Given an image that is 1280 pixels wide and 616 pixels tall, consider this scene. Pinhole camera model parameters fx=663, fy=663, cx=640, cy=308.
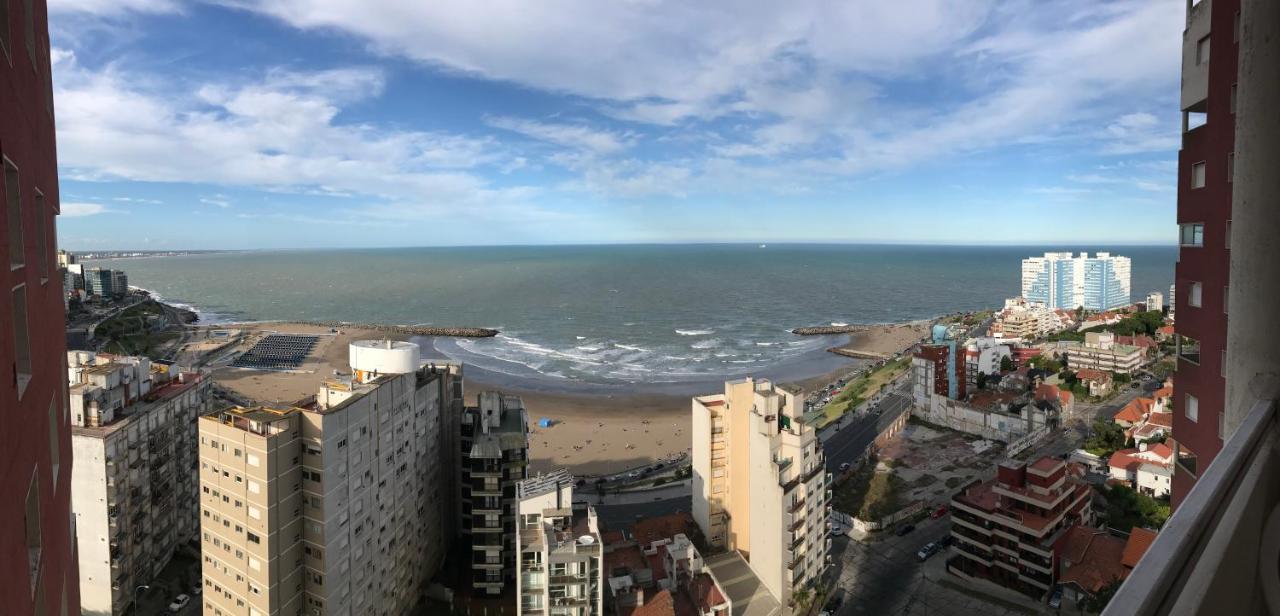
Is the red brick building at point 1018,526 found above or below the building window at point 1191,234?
below

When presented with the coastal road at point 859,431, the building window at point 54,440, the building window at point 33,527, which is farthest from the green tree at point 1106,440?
the building window at point 33,527

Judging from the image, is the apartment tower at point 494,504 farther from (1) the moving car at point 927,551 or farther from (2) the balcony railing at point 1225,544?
(2) the balcony railing at point 1225,544

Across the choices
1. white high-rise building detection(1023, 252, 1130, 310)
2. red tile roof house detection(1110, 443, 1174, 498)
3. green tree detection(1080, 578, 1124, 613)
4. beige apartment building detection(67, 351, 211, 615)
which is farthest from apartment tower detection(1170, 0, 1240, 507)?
white high-rise building detection(1023, 252, 1130, 310)

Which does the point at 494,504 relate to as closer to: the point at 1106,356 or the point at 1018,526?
the point at 1018,526

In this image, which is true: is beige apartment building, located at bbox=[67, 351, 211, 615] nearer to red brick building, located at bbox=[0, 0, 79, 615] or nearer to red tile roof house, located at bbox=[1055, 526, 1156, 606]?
red brick building, located at bbox=[0, 0, 79, 615]

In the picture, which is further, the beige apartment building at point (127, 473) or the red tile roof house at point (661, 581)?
the beige apartment building at point (127, 473)

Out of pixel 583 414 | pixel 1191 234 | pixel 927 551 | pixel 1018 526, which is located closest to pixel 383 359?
pixel 1191 234

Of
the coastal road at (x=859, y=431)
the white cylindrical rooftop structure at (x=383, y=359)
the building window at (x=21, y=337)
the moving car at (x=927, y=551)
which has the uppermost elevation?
the building window at (x=21, y=337)

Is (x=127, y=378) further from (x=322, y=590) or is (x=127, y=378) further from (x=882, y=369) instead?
(x=882, y=369)
